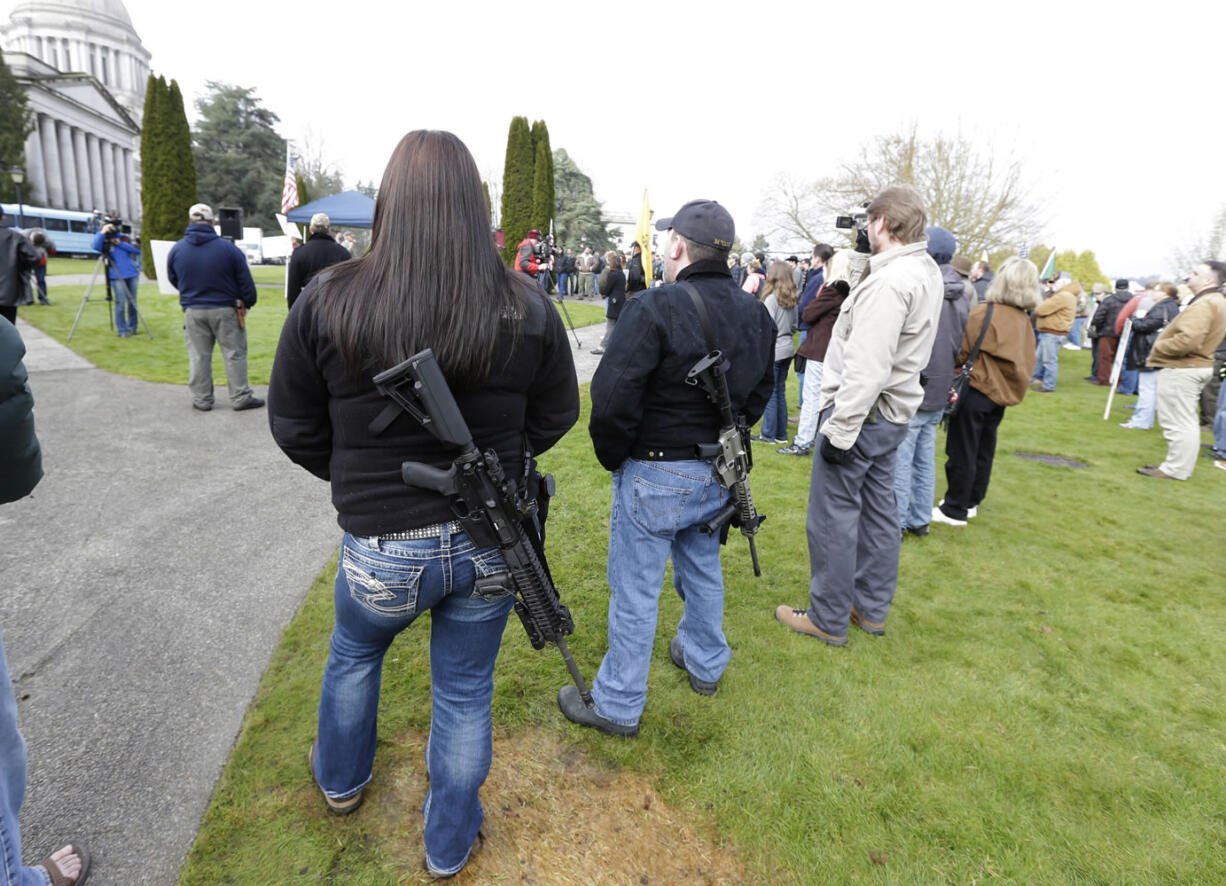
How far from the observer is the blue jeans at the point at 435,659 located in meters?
1.81

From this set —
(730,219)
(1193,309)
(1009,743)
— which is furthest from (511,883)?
(1193,309)

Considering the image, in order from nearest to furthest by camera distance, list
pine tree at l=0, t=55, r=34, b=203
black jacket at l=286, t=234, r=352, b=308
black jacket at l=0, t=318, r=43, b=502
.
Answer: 1. black jacket at l=0, t=318, r=43, b=502
2. black jacket at l=286, t=234, r=352, b=308
3. pine tree at l=0, t=55, r=34, b=203

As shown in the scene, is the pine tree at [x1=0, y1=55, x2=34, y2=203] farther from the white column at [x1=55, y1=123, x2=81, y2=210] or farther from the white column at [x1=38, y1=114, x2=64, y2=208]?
the white column at [x1=55, y1=123, x2=81, y2=210]

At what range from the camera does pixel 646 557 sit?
2723 millimetres

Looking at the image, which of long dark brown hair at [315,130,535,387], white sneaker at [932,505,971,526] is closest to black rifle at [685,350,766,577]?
long dark brown hair at [315,130,535,387]

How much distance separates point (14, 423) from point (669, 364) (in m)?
1.91

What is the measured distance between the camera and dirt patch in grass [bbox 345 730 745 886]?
2.22m

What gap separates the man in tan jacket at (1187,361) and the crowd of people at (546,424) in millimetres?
3615

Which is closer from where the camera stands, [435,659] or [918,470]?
[435,659]

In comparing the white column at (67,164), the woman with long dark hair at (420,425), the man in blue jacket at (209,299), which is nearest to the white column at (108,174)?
the white column at (67,164)

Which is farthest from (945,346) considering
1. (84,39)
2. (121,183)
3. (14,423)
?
(84,39)

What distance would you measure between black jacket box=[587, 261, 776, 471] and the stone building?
57.5 meters

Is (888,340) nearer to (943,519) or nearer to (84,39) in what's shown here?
(943,519)

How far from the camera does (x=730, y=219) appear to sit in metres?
2.66
